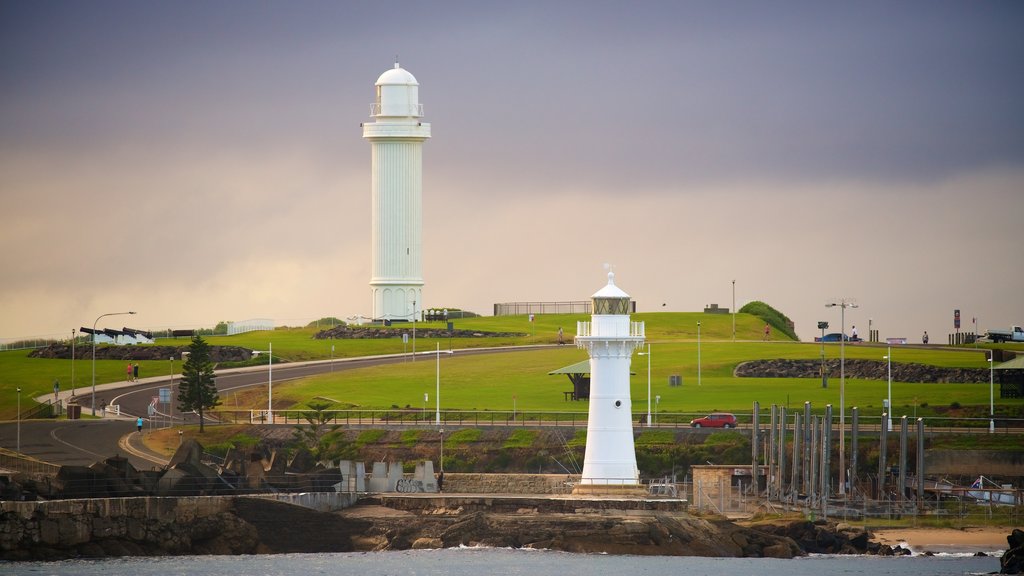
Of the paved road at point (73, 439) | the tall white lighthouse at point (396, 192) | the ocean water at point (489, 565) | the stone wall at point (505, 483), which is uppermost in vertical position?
the tall white lighthouse at point (396, 192)

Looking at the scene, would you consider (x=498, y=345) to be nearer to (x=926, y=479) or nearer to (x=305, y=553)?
(x=926, y=479)

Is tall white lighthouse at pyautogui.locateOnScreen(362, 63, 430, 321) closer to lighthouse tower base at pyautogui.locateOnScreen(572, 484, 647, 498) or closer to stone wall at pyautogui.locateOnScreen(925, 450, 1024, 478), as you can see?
stone wall at pyautogui.locateOnScreen(925, 450, 1024, 478)

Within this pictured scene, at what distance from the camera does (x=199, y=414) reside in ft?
349

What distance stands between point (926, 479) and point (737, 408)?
1419cm

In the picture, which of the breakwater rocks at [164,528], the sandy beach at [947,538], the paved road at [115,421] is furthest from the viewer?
the paved road at [115,421]

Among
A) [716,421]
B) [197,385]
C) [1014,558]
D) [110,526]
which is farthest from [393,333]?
[1014,558]

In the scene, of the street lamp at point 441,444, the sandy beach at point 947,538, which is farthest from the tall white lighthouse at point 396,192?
the sandy beach at point 947,538

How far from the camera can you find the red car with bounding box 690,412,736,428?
324 feet

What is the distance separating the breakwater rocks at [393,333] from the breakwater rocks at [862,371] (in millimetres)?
28348

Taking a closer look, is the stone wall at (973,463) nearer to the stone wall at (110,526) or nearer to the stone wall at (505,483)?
the stone wall at (505,483)

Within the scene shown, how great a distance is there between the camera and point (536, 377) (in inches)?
4766

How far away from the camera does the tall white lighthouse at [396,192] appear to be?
15100 cm

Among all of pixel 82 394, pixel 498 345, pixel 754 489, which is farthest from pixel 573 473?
pixel 498 345

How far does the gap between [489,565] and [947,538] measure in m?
19.4
